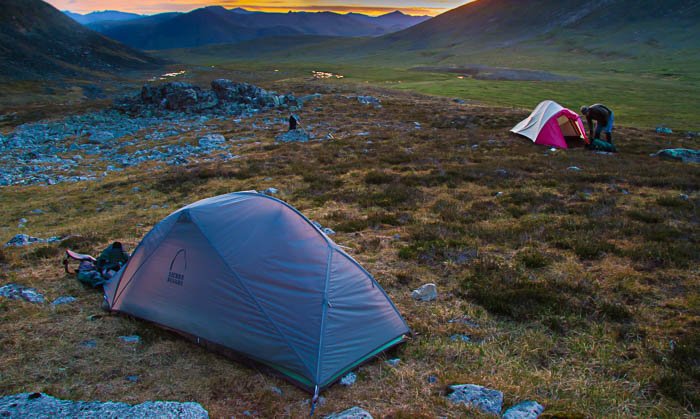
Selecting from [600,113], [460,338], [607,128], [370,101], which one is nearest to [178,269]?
[460,338]

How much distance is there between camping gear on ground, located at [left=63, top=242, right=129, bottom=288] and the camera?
752 cm

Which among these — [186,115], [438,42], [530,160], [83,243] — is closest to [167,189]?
[83,243]

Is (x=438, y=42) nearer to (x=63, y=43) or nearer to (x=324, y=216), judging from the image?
(x=63, y=43)

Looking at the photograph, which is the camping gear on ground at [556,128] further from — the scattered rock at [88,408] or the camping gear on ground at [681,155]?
the scattered rock at [88,408]

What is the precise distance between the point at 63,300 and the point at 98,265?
0.95 meters

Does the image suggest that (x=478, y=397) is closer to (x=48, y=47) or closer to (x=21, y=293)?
(x=21, y=293)

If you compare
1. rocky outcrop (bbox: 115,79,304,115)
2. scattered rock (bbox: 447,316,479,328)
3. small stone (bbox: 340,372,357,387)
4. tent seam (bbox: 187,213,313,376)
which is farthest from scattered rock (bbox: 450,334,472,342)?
rocky outcrop (bbox: 115,79,304,115)

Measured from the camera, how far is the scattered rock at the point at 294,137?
22.7 meters

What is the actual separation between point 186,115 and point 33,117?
12.4 meters

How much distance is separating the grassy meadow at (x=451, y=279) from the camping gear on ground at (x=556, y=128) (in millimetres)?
2192

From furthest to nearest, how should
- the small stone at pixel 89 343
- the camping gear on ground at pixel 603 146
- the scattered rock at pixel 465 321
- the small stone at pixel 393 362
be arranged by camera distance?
the camping gear on ground at pixel 603 146 < the scattered rock at pixel 465 321 < the small stone at pixel 89 343 < the small stone at pixel 393 362

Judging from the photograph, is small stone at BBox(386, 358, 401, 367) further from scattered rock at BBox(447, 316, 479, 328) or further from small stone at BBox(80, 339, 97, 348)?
small stone at BBox(80, 339, 97, 348)

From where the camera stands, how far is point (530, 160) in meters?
17.1

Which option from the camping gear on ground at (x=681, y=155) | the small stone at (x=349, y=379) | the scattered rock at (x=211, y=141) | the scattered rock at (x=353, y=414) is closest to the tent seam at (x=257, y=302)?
the small stone at (x=349, y=379)
